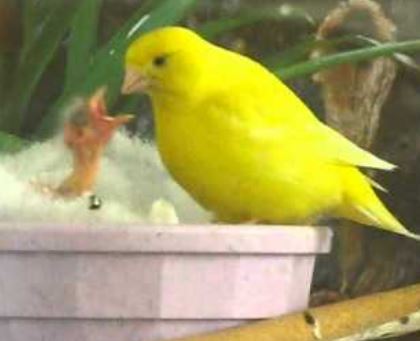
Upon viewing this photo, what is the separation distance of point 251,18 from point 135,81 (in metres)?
0.17

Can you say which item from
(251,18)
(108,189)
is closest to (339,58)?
(251,18)

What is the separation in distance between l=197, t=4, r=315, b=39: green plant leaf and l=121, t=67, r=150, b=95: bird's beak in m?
0.14

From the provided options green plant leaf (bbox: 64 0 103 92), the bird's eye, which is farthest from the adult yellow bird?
green plant leaf (bbox: 64 0 103 92)

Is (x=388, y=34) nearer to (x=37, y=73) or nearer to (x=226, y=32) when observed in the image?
(x=226, y=32)

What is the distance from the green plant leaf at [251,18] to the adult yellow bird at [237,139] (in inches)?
4.3

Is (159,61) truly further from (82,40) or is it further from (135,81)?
(82,40)

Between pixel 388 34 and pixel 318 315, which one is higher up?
pixel 388 34

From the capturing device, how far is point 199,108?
1.89ft

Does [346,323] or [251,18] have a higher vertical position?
[251,18]

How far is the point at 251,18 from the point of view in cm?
73

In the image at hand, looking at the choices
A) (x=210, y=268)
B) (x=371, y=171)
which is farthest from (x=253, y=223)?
(x=371, y=171)

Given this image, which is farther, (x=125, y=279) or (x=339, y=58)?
(x=339, y=58)

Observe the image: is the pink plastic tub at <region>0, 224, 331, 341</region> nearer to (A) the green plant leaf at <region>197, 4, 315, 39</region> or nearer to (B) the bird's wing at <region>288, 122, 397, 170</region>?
(B) the bird's wing at <region>288, 122, 397, 170</region>

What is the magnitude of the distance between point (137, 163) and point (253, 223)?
0.35 ft
